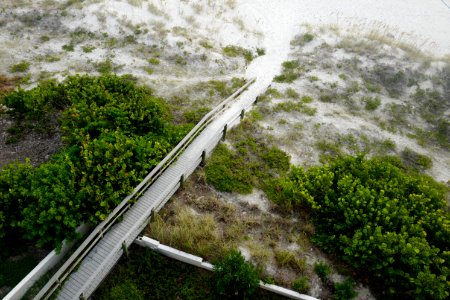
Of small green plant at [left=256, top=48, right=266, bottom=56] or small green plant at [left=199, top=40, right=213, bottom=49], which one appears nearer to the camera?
small green plant at [left=199, top=40, right=213, bottom=49]

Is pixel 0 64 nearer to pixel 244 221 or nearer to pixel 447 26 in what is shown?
pixel 244 221

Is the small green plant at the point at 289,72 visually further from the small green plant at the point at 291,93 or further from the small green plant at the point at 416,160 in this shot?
the small green plant at the point at 416,160

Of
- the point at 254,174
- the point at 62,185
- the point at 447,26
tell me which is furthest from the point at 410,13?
the point at 62,185

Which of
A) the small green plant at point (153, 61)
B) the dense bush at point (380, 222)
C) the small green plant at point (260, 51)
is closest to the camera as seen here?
the dense bush at point (380, 222)

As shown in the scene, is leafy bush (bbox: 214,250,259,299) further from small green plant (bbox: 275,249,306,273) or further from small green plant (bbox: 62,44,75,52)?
small green plant (bbox: 62,44,75,52)

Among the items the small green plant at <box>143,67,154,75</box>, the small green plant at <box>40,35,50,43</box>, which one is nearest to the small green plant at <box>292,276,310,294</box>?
the small green plant at <box>143,67,154,75</box>

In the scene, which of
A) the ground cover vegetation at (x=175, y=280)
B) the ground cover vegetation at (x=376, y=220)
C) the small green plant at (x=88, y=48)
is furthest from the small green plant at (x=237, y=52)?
the ground cover vegetation at (x=175, y=280)
